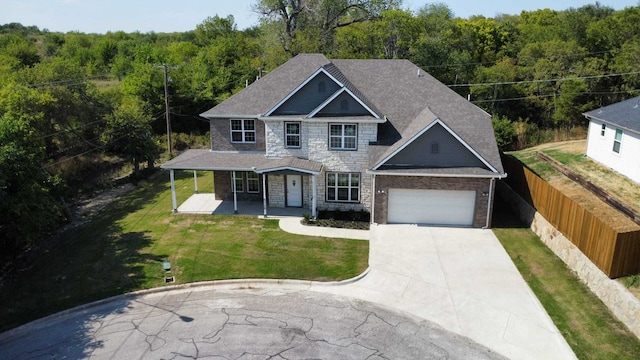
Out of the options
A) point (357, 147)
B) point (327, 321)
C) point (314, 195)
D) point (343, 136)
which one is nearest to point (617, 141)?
point (357, 147)

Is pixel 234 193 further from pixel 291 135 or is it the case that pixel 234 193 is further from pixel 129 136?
pixel 129 136

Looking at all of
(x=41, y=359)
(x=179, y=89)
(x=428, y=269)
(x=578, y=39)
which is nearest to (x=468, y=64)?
(x=578, y=39)

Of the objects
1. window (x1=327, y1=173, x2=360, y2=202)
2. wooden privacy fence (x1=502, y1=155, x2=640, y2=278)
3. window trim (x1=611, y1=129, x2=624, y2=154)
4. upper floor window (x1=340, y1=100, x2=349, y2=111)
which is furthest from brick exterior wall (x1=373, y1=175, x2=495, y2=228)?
window trim (x1=611, y1=129, x2=624, y2=154)

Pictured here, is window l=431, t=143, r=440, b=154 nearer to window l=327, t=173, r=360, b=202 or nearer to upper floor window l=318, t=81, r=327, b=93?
window l=327, t=173, r=360, b=202

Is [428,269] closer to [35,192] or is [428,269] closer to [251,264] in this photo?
[251,264]

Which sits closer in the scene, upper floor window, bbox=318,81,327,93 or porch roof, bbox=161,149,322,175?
porch roof, bbox=161,149,322,175

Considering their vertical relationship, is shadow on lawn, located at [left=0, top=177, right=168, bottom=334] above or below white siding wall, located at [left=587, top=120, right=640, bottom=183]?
below

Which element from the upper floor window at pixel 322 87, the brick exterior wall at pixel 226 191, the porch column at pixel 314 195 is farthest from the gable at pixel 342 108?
the brick exterior wall at pixel 226 191
